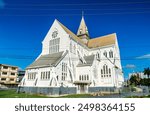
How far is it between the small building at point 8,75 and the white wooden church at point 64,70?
3254 cm

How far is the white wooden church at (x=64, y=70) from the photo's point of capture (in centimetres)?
2423

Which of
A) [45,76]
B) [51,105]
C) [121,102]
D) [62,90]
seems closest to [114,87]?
[62,90]

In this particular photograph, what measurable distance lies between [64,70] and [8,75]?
138 ft

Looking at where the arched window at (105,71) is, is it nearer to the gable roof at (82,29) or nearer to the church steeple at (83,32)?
the church steeple at (83,32)

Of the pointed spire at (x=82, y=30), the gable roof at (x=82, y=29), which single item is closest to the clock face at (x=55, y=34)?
the pointed spire at (x=82, y=30)

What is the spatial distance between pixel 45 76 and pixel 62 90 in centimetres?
420

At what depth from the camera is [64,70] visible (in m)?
26.2

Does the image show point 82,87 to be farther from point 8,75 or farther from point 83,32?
point 8,75

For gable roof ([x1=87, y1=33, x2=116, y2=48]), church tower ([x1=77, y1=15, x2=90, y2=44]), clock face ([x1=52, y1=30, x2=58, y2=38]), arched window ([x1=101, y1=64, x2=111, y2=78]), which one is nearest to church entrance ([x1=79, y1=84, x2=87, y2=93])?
arched window ([x1=101, y1=64, x2=111, y2=78])

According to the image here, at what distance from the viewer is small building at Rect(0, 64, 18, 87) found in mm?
55394

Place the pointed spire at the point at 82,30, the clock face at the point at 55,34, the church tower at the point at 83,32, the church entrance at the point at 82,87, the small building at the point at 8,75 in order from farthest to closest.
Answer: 1. the small building at the point at 8,75
2. the pointed spire at the point at 82,30
3. the church tower at the point at 83,32
4. the clock face at the point at 55,34
5. the church entrance at the point at 82,87

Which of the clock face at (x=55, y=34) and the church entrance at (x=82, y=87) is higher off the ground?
the clock face at (x=55, y=34)

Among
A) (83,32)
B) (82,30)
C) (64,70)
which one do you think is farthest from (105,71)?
(82,30)

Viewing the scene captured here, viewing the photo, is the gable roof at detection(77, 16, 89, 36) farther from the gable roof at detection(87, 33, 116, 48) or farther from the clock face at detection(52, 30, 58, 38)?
the clock face at detection(52, 30, 58, 38)
